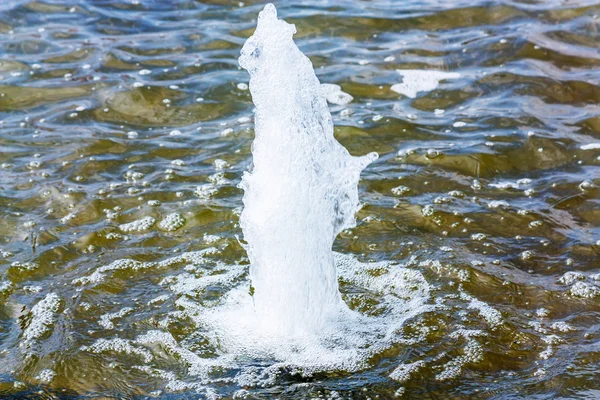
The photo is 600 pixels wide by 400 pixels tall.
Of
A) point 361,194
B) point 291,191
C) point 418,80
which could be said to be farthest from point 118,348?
point 418,80

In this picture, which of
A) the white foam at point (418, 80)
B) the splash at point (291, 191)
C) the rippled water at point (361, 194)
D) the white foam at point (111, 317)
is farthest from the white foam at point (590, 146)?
the white foam at point (111, 317)

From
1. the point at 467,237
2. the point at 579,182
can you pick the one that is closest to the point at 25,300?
the point at 467,237

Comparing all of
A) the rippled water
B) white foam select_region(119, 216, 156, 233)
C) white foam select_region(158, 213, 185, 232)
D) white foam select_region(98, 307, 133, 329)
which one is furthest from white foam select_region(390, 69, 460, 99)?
white foam select_region(98, 307, 133, 329)

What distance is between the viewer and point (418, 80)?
666cm

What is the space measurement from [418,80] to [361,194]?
6.62ft

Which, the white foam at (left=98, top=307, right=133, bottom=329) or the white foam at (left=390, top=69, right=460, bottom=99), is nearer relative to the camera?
the white foam at (left=98, top=307, right=133, bottom=329)

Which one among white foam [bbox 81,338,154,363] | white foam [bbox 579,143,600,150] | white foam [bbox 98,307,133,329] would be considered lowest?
white foam [bbox 81,338,154,363]

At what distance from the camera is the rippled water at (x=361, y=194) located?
349 centimetres

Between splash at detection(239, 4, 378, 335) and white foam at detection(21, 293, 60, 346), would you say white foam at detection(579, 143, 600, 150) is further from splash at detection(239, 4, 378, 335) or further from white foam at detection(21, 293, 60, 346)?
white foam at detection(21, 293, 60, 346)

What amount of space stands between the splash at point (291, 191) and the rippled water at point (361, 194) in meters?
0.28

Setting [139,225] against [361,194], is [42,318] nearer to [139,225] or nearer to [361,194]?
[139,225]

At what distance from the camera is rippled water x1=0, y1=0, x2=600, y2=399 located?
3.49 m

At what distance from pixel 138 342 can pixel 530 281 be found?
219 cm

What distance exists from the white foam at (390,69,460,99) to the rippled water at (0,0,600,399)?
0.06 m
